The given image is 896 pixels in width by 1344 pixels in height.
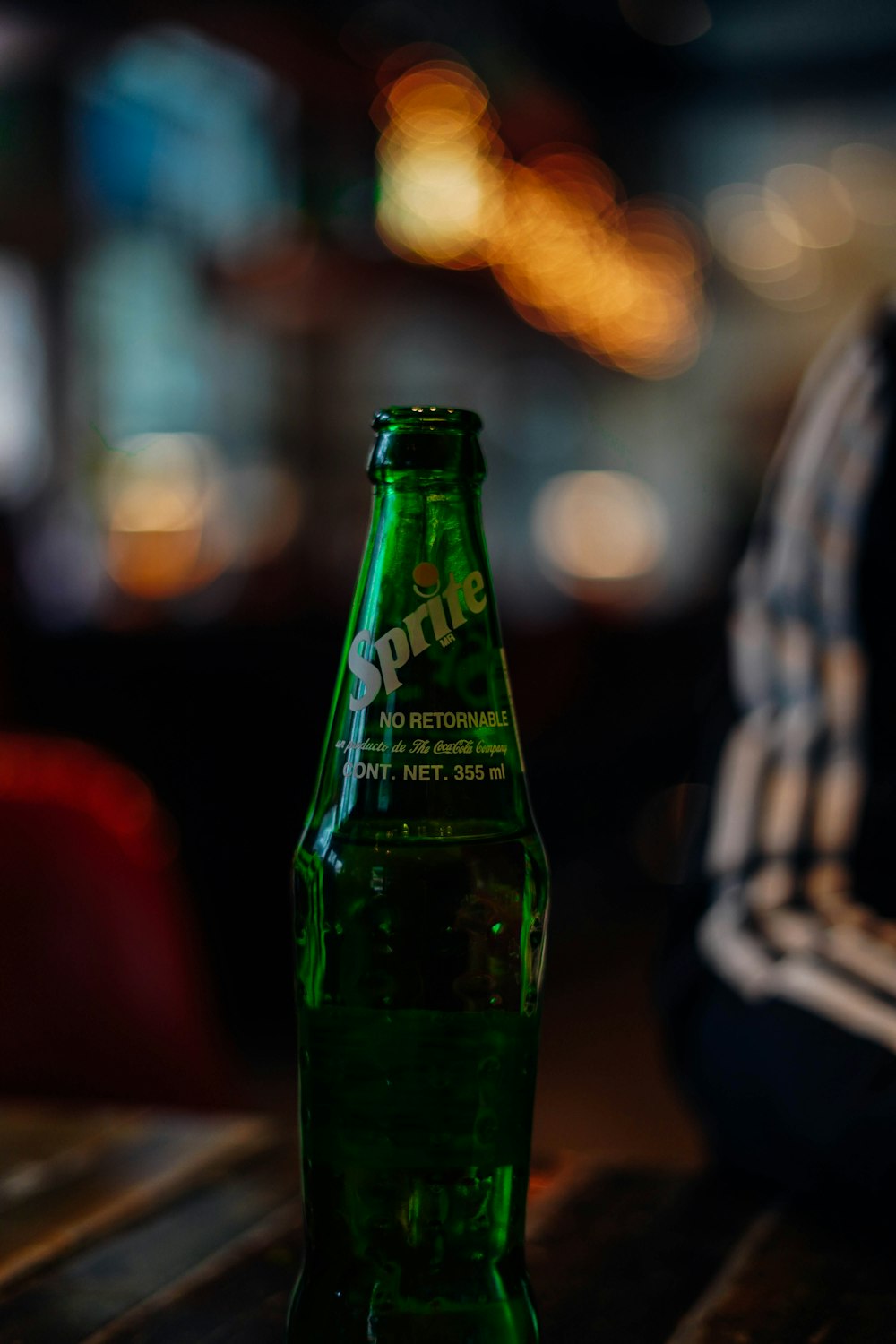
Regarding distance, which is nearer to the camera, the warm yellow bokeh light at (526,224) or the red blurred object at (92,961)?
the red blurred object at (92,961)

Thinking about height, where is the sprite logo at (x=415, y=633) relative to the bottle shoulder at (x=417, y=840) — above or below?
above

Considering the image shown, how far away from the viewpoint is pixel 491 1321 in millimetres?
505

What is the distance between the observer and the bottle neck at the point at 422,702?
49 cm

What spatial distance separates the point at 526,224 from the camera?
4828 millimetres

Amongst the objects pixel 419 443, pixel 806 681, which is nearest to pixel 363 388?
pixel 806 681

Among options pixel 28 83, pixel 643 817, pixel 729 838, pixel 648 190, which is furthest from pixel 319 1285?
pixel 648 190

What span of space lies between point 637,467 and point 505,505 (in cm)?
76

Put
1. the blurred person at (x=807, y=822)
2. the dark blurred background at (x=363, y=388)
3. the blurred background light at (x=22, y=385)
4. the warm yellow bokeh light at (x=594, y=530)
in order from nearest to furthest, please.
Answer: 1. the blurred person at (x=807, y=822)
2. the dark blurred background at (x=363, y=388)
3. the blurred background light at (x=22, y=385)
4. the warm yellow bokeh light at (x=594, y=530)

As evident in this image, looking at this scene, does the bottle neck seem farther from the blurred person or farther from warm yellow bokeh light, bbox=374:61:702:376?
warm yellow bokeh light, bbox=374:61:702:376

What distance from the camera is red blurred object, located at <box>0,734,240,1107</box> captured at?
1016 millimetres

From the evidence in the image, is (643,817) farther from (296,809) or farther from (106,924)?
(106,924)

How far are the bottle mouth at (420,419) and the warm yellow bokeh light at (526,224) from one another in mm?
4242

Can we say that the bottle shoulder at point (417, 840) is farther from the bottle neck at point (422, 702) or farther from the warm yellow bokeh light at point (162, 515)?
the warm yellow bokeh light at point (162, 515)

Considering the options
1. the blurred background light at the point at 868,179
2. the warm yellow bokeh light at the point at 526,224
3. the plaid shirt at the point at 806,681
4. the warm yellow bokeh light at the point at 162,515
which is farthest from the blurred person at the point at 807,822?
the blurred background light at the point at 868,179
